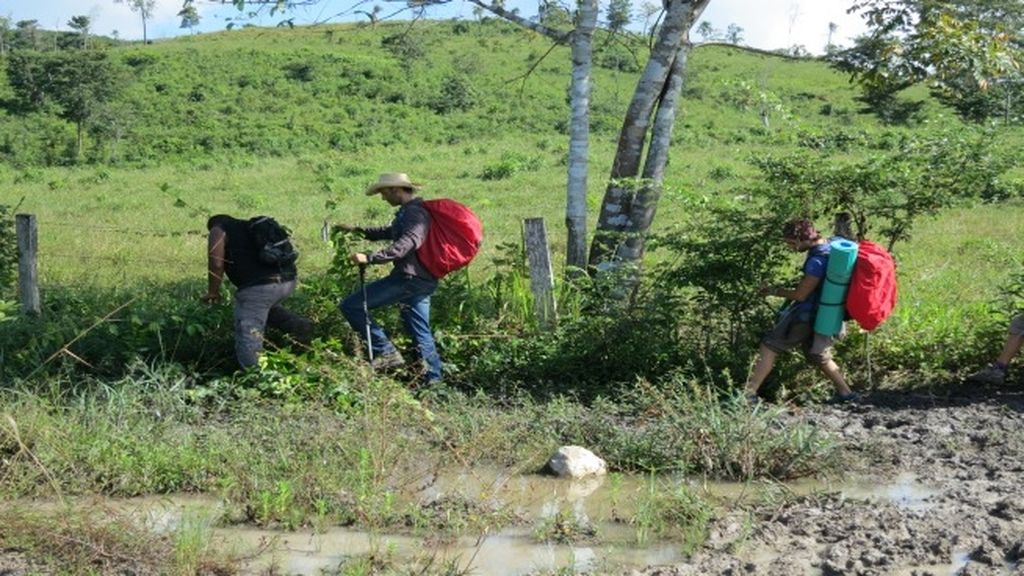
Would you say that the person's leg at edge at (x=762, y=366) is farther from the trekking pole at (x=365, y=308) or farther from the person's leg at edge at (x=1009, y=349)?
the trekking pole at (x=365, y=308)

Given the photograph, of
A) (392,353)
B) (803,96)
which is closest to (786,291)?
(392,353)

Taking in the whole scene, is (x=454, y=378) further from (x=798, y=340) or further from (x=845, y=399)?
(x=845, y=399)

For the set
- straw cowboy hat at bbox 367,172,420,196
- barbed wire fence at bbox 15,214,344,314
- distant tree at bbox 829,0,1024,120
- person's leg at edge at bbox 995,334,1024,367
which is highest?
distant tree at bbox 829,0,1024,120

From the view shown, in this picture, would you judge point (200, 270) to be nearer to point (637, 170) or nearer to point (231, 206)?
point (637, 170)

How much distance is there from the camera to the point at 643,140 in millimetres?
9914

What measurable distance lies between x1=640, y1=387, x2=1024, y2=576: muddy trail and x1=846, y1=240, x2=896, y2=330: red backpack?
0.71 m

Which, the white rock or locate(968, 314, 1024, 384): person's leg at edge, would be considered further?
locate(968, 314, 1024, 384): person's leg at edge

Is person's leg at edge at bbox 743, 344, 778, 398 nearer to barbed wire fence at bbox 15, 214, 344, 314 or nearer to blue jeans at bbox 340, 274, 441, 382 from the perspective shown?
blue jeans at bbox 340, 274, 441, 382

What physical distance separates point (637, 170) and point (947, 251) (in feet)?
23.4

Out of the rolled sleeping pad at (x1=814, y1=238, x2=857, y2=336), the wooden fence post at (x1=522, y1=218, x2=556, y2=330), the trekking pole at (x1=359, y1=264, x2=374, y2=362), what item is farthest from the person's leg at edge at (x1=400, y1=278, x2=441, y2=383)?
the rolled sleeping pad at (x1=814, y1=238, x2=857, y2=336)

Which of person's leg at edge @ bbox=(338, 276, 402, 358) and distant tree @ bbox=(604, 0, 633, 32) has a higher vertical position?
distant tree @ bbox=(604, 0, 633, 32)

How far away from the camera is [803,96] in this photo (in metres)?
49.0

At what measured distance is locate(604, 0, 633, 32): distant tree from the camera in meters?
10.6

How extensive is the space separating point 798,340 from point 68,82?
39814 millimetres
